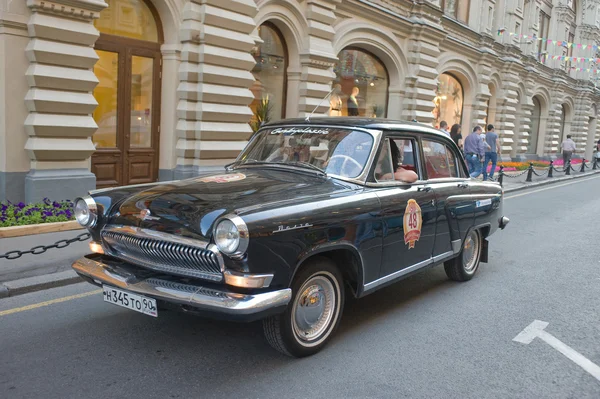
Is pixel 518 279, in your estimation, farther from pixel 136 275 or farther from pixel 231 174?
pixel 136 275

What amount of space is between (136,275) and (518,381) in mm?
2880

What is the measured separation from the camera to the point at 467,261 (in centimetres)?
670

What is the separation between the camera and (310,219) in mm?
4008

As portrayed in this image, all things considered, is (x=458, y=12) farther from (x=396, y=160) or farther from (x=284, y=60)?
(x=396, y=160)

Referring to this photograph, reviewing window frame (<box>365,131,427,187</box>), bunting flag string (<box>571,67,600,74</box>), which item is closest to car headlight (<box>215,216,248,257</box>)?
window frame (<box>365,131,427,187</box>)

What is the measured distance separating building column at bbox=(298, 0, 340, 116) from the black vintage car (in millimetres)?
9204

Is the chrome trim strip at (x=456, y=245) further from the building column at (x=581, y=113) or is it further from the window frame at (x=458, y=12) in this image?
the building column at (x=581, y=113)

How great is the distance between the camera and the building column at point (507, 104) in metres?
28.3

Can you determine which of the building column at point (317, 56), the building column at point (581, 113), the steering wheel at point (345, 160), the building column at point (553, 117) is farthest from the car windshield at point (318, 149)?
the building column at point (581, 113)

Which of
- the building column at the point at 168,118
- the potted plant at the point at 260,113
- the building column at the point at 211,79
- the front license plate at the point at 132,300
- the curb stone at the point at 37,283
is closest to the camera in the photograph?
the front license plate at the point at 132,300

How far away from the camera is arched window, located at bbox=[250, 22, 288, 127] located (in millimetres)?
14305

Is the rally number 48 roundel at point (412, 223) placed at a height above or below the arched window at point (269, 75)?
below

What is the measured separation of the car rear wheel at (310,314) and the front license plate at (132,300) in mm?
821

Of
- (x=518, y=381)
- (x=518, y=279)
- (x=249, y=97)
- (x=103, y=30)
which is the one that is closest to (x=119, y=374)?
(x=518, y=381)
